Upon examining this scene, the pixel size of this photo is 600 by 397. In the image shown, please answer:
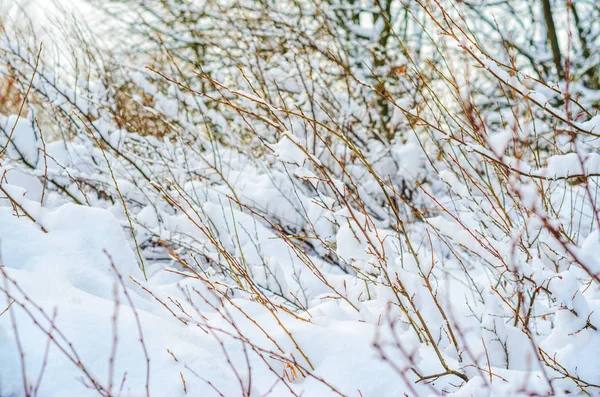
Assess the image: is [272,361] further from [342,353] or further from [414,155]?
[414,155]

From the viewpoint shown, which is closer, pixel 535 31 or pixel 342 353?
pixel 342 353

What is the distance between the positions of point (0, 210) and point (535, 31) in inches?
234

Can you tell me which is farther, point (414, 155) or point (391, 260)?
point (414, 155)

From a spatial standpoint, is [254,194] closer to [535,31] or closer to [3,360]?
[3,360]

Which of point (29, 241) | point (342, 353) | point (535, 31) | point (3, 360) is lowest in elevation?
point (3, 360)

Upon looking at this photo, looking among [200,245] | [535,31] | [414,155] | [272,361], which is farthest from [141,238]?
[535,31]

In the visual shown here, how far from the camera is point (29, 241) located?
1744mm

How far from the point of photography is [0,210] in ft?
5.89

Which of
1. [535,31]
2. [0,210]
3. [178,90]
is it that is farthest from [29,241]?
[535,31]

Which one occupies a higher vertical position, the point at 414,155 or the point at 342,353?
the point at 414,155

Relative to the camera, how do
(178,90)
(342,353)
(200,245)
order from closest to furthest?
(342,353), (200,245), (178,90)

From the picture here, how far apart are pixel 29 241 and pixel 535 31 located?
591 centimetres

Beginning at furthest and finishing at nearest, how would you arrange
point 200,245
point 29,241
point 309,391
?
point 200,245 < point 29,241 < point 309,391

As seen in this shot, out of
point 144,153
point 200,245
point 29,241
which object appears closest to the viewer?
point 29,241
